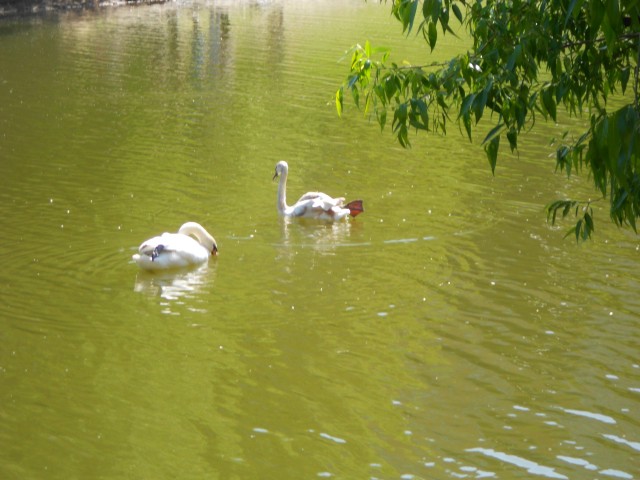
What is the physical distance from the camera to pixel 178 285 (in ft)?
39.6

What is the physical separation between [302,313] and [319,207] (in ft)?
12.5

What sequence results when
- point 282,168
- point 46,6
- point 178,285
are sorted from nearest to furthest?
point 178,285 < point 282,168 < point 46,6

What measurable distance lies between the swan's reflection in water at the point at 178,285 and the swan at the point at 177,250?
101mm

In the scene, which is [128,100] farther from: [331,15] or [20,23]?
[331,15]

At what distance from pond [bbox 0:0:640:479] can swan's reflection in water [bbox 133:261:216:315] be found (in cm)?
4

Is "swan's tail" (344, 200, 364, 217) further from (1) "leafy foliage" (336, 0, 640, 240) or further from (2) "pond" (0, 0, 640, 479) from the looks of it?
(1) "leafy foliage" (336, 0, 640, 240)

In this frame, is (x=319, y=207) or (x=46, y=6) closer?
(x=319, y=207)

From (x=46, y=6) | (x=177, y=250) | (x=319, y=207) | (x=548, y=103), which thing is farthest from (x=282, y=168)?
(x=46, y=6)

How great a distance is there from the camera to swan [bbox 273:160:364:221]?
1451 cm

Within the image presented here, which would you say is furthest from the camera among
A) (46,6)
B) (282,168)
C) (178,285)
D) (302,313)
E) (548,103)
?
(46,6)

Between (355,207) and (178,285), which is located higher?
(355,207)

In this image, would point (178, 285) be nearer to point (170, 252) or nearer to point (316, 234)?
point (170, 252)

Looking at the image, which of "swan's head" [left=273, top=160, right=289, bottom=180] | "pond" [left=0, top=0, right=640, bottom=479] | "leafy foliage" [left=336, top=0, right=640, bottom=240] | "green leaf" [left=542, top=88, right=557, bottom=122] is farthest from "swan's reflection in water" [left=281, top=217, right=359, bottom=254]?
"green leaf" [left=542, top=88, right=557, bottom=122]

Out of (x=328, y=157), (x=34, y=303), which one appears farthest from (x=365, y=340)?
(x=328, y=157)
